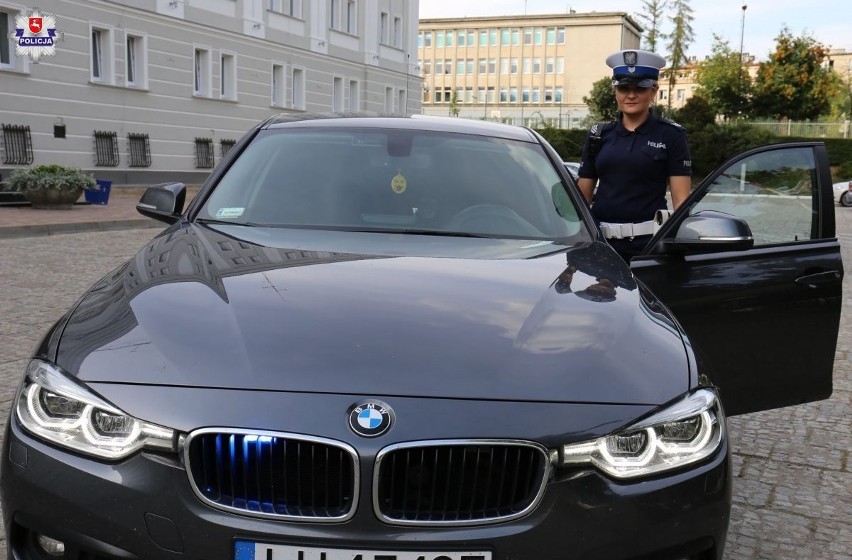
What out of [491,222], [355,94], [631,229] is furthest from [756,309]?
[355,94]

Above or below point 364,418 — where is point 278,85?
above

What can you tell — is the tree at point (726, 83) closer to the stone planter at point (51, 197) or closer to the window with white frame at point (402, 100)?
Result: the window with white frame at point (402, 100)

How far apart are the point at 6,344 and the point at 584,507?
5.20 m

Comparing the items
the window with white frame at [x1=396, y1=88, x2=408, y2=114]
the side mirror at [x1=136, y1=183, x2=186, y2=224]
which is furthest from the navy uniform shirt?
the window with white frame at [x1=396, y1=88, x2=408, y2=114]

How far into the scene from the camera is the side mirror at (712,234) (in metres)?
3.19

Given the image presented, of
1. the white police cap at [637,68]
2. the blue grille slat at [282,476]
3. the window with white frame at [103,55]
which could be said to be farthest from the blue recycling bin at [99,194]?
the blue grille slat at [282,476]

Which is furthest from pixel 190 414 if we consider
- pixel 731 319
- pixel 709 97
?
pixel 709 97

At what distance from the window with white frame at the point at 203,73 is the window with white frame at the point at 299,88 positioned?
19.9 feet

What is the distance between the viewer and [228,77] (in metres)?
33.4

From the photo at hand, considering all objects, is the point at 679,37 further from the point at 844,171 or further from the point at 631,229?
the point at 631,229

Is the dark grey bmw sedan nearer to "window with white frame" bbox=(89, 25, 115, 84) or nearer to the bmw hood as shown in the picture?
the bmw hood

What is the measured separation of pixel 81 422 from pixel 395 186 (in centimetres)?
173

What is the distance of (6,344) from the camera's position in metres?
6.03

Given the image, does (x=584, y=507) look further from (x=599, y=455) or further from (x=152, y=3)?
(x=152, y=3)
